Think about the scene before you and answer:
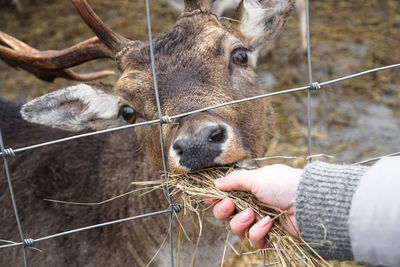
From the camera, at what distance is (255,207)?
2.19m

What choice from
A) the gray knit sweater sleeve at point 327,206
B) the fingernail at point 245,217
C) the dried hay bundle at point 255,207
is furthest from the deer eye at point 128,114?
the gray knit sweater sleeve at point 327,206

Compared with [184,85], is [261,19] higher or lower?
higher

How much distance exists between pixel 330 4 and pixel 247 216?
7186 millimetres

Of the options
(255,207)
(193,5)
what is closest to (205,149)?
(255,207)

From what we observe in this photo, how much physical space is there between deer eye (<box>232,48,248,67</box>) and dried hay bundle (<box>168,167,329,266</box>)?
869 millimetres

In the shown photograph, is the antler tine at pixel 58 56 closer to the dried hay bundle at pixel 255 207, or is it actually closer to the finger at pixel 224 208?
the dried hay bundle at pixel 255 207

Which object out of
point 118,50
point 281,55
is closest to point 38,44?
point 281,55

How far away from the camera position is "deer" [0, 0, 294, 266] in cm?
290

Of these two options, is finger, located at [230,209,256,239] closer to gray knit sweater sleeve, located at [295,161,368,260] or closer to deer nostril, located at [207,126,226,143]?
gray knit sweater sleeve, located at [295,161,368,260]

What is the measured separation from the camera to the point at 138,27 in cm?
852

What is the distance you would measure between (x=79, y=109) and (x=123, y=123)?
1.01 feet

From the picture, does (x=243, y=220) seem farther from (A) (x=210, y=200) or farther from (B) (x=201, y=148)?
(B) (x=201, y=148)

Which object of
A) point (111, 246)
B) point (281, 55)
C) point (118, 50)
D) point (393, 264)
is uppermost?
point (281, 55)

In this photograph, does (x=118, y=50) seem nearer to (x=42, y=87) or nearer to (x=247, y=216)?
(x=247, y=216)
